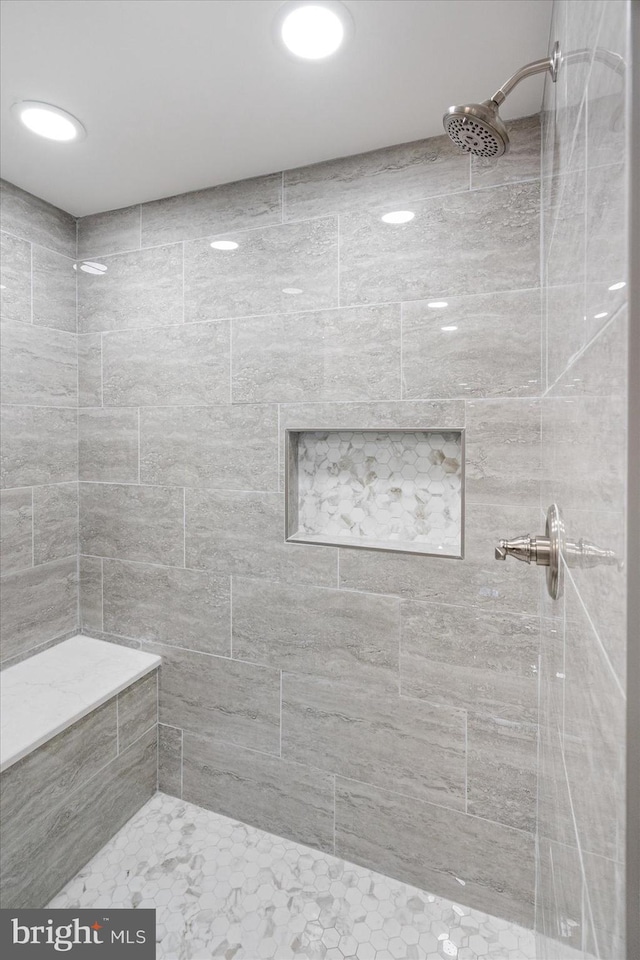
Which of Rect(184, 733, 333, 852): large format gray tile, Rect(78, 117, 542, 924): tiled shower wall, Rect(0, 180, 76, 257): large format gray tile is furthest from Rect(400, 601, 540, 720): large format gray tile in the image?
Rect(0, 180, 76, 257): large format gray tile

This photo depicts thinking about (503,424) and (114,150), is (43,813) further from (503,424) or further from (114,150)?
(114,150)

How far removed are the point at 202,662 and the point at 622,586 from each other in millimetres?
1853

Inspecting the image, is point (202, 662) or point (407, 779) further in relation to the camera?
point (202, 662)

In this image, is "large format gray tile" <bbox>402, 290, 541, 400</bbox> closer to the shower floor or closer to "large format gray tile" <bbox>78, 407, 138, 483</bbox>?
"large format gray tile" <bbox>78, 407, 138, 483</bbox>

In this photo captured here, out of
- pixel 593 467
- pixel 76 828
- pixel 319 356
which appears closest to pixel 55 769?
pixel 76 828

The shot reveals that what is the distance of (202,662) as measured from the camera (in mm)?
1954

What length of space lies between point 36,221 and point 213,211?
721 mm

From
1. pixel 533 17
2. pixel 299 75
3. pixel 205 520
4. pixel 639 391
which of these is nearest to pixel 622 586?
pixel 639 391

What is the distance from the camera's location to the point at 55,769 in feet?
5.31

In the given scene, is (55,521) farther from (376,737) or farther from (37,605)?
(376,737)

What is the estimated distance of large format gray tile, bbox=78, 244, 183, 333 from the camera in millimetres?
1958

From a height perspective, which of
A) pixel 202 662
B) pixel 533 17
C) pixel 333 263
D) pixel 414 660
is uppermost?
pixel 533 17

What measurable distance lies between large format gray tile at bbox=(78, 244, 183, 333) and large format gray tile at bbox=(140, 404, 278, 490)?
1.23 feet

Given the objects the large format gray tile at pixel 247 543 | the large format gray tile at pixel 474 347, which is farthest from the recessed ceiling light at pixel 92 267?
the large format gray tile at pixel 474 347
